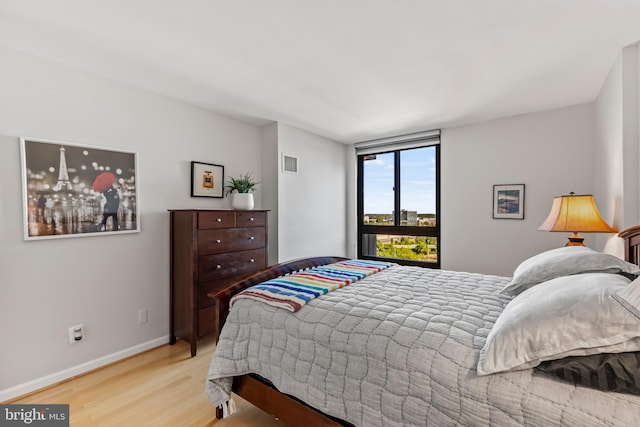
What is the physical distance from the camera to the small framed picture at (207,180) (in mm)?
3156

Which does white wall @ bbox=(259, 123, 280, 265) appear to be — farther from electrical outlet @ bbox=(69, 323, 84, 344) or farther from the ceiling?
electrical outlet @ bbox=(69, 323, 84, 344)

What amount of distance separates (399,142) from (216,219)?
2.85 m

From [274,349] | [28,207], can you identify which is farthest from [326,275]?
[28,207]

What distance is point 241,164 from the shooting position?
3.66m

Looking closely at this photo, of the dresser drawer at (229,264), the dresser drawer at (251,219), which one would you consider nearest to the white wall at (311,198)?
the dresser drawer at (251,219)

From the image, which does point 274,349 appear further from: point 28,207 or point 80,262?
point 28,207

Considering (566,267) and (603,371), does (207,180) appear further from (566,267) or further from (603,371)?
(603,371)

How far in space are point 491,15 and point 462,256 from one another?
2908mm

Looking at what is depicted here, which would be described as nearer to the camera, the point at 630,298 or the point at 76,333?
the point at 630,298

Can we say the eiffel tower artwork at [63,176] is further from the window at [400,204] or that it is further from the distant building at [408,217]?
the distant building at [408,217]

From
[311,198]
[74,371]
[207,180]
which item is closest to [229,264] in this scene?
[207,180]

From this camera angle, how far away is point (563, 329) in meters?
0.96

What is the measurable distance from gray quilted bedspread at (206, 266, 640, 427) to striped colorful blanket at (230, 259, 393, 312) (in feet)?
0.17

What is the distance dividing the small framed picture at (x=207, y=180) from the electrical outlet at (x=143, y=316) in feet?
3.88
